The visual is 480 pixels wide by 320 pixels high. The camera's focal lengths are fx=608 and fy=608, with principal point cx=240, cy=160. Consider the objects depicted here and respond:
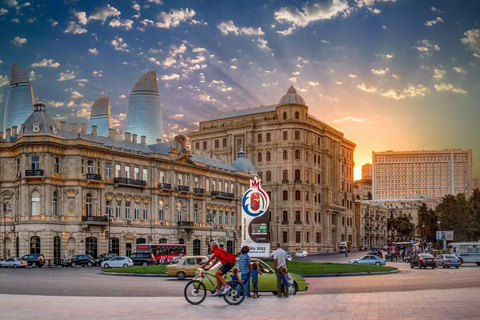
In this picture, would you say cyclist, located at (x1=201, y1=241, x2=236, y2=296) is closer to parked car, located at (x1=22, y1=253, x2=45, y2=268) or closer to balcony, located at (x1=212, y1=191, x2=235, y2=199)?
parked car, located at (x1=22, y1=253, x2=45, y2=268)

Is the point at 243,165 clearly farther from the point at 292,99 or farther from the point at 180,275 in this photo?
the point at 180,275

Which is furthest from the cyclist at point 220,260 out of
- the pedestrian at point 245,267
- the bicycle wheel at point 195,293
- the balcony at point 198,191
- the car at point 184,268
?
the balcony at point 198,191

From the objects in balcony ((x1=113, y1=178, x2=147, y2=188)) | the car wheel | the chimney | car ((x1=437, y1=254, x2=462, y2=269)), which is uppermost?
the chimney

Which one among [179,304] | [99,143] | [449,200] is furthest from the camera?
[449,200]

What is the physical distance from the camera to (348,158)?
152m

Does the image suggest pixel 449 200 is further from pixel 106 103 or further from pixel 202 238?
pixel 106 103

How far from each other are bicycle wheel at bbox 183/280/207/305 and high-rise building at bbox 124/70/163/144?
334ft

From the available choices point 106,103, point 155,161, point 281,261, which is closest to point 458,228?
point 155,161

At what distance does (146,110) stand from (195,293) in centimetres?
10424

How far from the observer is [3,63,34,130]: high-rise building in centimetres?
10406

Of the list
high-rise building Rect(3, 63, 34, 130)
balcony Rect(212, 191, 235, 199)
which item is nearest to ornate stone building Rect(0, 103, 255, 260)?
balcony Rect(212, 191, 235, 199)

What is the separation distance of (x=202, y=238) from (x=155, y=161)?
16806mm

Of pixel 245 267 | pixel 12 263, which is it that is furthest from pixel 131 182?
pixel 245 267

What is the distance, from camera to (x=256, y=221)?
48.3 m
